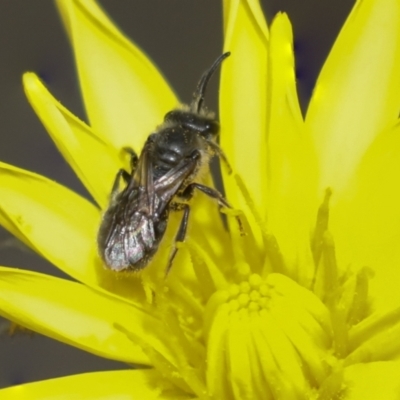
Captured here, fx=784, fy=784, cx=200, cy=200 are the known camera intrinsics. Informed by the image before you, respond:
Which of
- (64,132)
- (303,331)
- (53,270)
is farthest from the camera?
(53,270)

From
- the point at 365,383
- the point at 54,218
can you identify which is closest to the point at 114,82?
the point at 54,218

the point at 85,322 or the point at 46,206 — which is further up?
the point at 46,206

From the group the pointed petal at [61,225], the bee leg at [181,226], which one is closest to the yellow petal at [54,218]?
the pointed petal at [61,225]

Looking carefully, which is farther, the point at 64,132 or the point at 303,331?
the point at 64,132

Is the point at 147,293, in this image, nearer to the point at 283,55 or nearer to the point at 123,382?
the point at 123,382

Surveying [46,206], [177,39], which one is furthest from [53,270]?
[177,39]

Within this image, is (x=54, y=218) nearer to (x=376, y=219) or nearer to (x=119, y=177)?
(x=119, y=177)

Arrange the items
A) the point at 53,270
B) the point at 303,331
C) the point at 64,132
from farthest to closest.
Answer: the point at 53,270 → the point at 64,132 → the point at 303,331

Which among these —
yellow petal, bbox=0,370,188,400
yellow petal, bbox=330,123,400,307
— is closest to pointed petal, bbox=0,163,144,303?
yellow petal, bbox=0,370,188,400

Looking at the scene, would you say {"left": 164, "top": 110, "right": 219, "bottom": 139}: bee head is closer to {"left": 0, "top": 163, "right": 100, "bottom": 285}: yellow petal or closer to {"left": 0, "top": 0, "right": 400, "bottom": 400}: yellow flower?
{"left": 0, "top": 0, "right": 400, "bottom": 400}: yellow flower
